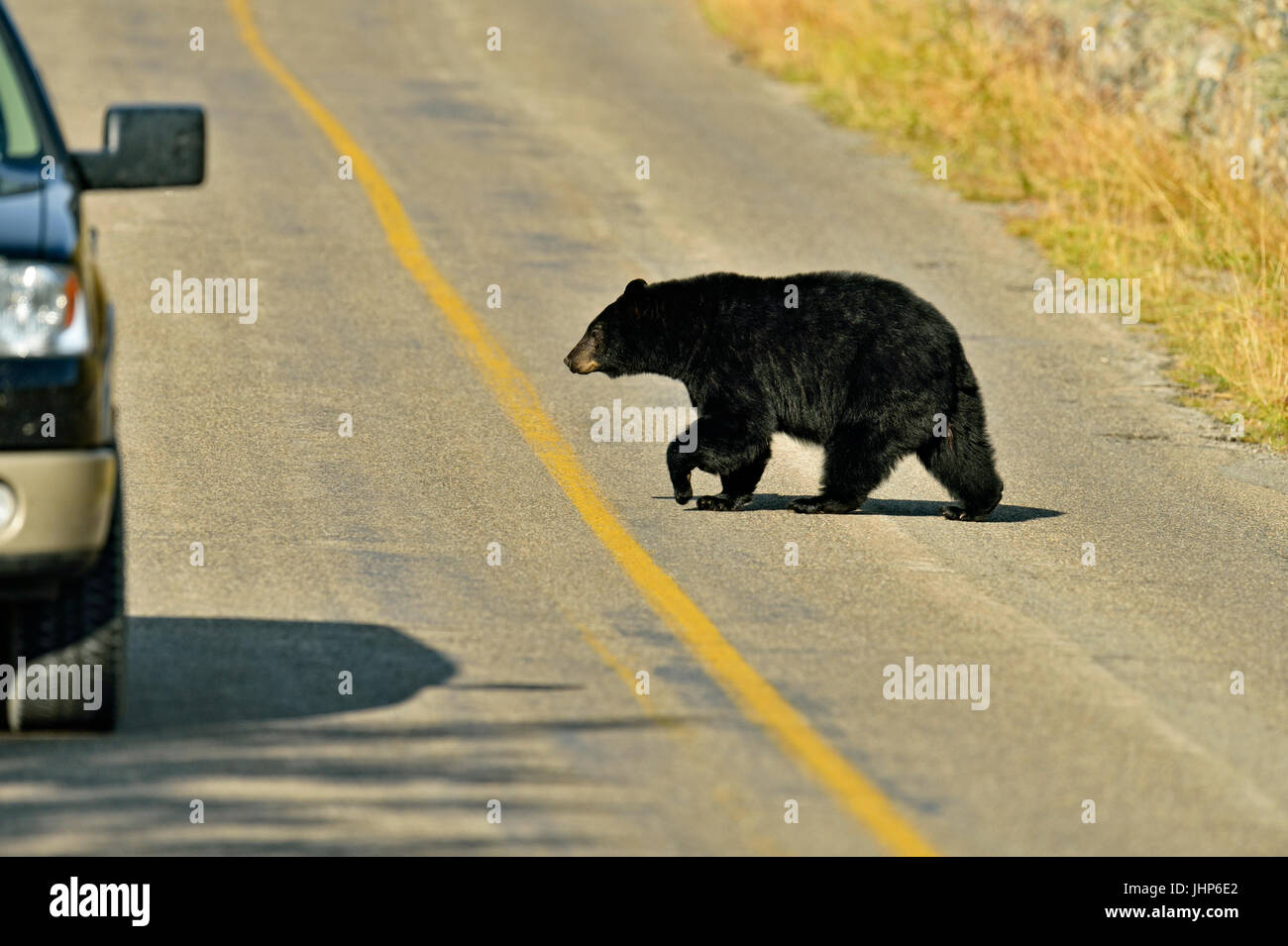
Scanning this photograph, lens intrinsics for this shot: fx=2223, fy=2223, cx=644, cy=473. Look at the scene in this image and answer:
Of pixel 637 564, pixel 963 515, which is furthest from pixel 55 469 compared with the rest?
pixel 963 515

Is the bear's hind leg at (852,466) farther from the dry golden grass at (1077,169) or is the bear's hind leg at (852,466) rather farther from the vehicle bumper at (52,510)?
the vehicle bumper at (52,510)

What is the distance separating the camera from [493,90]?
74.2 feet

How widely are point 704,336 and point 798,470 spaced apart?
1.45 metres

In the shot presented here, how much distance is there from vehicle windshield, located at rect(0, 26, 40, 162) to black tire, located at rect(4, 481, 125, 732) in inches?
51.3

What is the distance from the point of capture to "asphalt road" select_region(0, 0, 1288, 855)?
5.99 meters

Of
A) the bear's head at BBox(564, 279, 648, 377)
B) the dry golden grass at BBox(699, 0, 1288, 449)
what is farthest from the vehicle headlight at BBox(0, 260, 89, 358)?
the dry golden grass at BBox(699, 0, 1288, 449)

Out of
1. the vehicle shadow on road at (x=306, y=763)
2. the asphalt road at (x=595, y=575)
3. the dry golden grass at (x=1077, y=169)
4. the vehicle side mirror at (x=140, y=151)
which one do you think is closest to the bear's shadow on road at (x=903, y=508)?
the asphalt road at (x=595, y=575)

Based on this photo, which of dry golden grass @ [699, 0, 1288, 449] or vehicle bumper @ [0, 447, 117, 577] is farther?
dry golden grass @ [699, 0, 1288, 449]

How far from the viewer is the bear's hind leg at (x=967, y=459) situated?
32.7 feet

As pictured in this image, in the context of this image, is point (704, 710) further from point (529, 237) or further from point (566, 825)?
point (529, 237)

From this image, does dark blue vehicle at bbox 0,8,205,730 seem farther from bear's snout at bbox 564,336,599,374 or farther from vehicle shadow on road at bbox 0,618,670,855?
bear's snout at bbox 564,336,599,374

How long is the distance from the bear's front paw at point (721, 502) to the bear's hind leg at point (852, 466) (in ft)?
1.05

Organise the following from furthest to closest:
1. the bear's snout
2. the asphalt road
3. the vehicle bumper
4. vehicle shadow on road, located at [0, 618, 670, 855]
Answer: the bear's snout, the asphalt road, the vehicle bumper, vehicle shadow on road, located at [0, 618, 670, 855]

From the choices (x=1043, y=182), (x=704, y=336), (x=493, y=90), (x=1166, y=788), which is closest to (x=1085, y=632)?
(x=1166, y=788)
